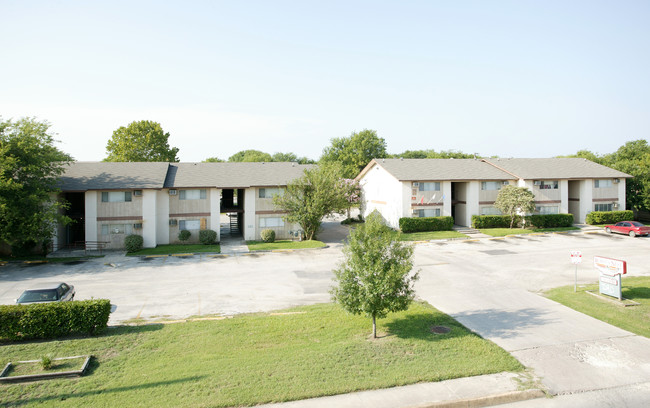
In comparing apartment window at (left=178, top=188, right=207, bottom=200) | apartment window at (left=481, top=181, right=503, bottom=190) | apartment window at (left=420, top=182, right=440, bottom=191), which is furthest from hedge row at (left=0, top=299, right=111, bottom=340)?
apartment window at (left=481, top=181, right=503, bottom=190)

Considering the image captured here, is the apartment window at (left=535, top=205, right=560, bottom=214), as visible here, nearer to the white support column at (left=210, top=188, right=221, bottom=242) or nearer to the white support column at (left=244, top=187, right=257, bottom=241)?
the white support column at (left=244, top=187, right=257, bottom=241)

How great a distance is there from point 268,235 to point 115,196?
13113mm

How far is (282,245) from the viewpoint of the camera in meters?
34.6

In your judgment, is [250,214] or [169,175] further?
[169,175]

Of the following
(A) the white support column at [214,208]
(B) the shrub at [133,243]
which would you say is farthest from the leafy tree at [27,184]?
(A) the white support column at [214,208]

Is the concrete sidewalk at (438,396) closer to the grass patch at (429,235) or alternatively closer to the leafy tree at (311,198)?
the leafy tree at (311,198)

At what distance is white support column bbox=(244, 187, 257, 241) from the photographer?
37219mm

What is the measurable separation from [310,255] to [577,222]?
108 feet

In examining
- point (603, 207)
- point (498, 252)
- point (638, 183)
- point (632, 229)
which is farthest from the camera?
point (638, 183)

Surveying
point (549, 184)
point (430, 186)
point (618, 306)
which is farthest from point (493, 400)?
point (549, 184)

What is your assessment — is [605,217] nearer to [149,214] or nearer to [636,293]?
[636,293]

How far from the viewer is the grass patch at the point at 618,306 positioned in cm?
1593

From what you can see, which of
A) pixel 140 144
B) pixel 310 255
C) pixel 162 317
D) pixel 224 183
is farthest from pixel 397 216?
pixel 140 144

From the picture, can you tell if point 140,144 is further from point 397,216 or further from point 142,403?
point 142,403
